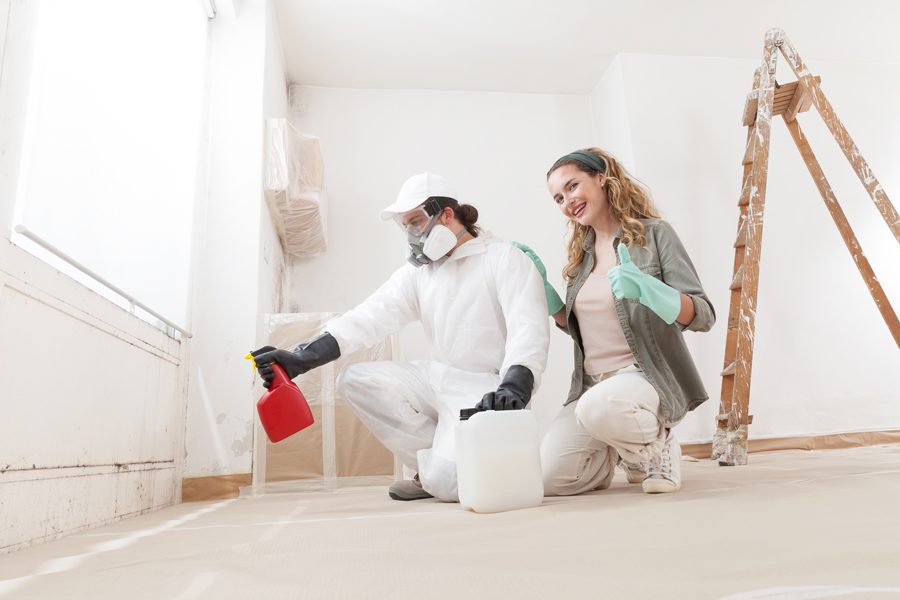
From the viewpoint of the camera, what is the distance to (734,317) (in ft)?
8.83

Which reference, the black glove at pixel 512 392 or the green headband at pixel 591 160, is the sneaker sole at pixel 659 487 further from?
the green headband at pixel 591 160

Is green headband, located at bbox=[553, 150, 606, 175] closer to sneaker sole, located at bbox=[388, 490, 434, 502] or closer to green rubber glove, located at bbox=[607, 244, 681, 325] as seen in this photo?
green rubber glove, located at bbox=[607, 244, 681, 325]

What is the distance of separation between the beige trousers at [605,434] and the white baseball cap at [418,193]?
33.8 inches

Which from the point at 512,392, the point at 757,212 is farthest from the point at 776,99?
the point at 512,392

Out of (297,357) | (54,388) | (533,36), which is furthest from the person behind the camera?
(533,36)

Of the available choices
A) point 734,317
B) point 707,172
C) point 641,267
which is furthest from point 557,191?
point 707,172

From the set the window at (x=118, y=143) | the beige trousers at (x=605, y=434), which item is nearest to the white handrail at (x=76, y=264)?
the window at (x=118, y=143)

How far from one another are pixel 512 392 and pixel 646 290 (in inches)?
18.3

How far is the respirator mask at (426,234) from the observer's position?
76.4 inches

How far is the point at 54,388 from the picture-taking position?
4.09 feet

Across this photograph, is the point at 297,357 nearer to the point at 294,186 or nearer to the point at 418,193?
the point at 418,193

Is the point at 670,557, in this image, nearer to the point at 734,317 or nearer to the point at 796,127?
the point at 734,317

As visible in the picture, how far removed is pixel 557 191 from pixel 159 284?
1.53m

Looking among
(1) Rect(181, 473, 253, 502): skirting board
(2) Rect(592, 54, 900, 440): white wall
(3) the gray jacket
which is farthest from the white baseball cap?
(2) Rect(592, 54, 900, 440): white wall
